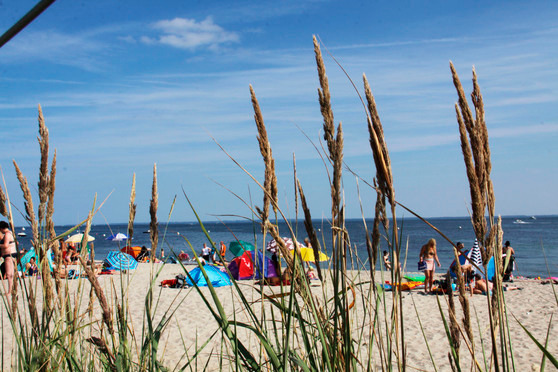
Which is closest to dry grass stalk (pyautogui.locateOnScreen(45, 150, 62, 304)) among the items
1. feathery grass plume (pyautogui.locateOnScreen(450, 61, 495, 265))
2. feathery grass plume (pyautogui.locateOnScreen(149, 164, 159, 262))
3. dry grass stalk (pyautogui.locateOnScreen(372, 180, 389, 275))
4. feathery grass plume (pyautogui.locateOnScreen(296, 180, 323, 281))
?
feathery grass plume (pyautogui.locateOnScreen(149, 164, 159, 262))

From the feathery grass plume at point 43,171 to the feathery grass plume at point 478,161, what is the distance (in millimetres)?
1328

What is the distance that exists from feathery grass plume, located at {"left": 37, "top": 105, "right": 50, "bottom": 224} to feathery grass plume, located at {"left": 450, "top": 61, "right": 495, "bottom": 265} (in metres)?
1.33

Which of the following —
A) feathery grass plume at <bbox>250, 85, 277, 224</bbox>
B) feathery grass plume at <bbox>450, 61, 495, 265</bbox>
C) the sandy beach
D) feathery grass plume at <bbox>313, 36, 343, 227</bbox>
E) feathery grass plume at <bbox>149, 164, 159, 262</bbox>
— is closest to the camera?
feathery grass plume at <bbox>450, 61, 495, 265</bbox>

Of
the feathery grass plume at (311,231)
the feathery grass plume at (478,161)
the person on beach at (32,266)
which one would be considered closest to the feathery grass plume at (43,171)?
the person on beach at (32,266)

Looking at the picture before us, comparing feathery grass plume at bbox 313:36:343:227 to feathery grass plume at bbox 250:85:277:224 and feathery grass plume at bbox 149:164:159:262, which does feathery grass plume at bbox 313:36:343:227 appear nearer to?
feathery grass plume at bbox 250:85:277:224

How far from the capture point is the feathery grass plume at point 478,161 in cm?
98

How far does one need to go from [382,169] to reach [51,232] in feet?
4.14

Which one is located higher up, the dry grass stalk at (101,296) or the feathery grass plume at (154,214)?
the feathery grass plume at (154,214)

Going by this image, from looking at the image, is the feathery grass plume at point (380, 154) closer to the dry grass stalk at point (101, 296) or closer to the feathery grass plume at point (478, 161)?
the feathery grass plume at point (478, 161)

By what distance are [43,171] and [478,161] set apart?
54.2 inches

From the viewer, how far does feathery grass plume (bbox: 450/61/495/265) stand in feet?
3.20

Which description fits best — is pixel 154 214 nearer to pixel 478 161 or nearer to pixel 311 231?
pixel 311 231

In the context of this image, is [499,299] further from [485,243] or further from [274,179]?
[274,179]

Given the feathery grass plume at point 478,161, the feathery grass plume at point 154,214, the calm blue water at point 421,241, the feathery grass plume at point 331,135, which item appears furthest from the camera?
the calm blue water at point 421,241
